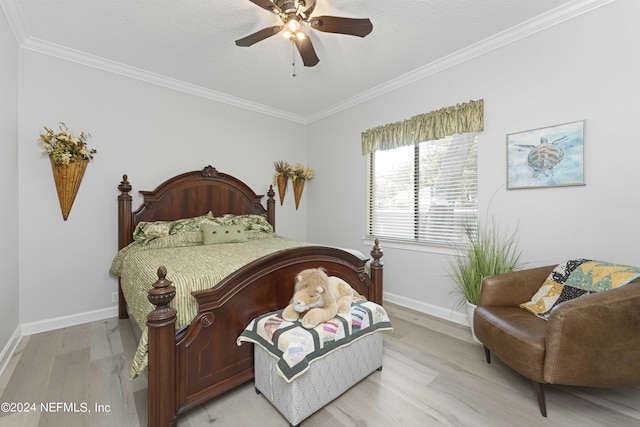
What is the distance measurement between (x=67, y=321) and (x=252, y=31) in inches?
134

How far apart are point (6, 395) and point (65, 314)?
4.00 ft

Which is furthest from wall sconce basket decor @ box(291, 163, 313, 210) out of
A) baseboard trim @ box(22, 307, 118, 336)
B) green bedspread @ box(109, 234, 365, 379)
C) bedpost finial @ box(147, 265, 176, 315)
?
bedpost finial @ box(147, 265, 176, 315)

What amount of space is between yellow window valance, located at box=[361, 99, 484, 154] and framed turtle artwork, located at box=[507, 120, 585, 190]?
1.34ft

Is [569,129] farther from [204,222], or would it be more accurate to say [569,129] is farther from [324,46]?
[204,222]

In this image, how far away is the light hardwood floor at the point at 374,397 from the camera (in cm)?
158

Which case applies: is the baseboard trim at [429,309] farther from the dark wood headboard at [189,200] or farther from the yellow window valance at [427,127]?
the dark wood headboard at [189,200]

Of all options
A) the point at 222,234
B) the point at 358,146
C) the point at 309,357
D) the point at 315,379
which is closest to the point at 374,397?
the point at 315,379

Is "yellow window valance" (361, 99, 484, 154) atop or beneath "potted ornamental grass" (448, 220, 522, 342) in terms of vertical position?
atop

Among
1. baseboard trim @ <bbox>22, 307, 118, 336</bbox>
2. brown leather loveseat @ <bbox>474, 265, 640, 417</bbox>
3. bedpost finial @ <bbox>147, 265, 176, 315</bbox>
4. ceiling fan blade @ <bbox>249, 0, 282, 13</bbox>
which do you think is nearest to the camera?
bedpost finial @ <bbox>147, 265, 176, 315</bbox>

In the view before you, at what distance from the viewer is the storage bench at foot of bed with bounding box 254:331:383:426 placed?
152 cm

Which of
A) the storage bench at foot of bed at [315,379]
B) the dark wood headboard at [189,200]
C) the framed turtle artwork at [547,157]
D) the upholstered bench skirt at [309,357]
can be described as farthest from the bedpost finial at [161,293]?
the framed turtle artwork at [547,157]

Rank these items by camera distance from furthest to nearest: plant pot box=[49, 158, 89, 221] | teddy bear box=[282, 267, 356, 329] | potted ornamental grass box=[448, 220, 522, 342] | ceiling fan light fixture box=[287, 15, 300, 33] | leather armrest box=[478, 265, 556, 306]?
plant pot box=[49, 158, 89, 221] < potted ornamental grass box=[448, 220, 522, 342] < leather armrest box=[478, 265, 556, 306] < ceiling fan light fixture box=[287, 15, 300, 33] < teddy bear box=[282, 267, 356, 329]

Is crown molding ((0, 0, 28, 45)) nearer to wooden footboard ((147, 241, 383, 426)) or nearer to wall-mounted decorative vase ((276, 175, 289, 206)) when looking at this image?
wooden footboard ((147, 241, 383, 426))

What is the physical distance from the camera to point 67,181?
276cm
